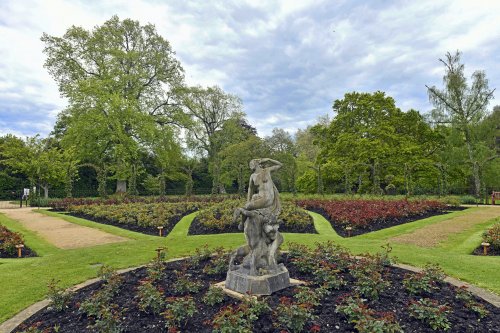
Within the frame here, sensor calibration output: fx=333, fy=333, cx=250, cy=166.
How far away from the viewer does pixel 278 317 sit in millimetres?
4555

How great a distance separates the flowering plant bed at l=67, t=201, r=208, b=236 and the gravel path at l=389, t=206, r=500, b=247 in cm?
939

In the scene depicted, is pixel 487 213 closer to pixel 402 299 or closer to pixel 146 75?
pixel 402 299

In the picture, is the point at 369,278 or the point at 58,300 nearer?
the point at 58,300

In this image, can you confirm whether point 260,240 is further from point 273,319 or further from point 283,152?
point 283,152

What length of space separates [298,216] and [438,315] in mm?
9994

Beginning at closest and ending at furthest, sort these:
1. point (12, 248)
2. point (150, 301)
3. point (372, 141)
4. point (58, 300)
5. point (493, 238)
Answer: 1. point (150, 301)
2. point (58, 300)
3. point (493, 238)
4. point (12, 248)
5. point (372, 141)

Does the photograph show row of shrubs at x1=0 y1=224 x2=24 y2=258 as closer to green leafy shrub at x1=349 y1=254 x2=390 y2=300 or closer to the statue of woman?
the statue of woman

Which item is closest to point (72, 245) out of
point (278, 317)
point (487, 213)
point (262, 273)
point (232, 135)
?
point (262, 273)

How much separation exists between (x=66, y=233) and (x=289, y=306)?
11.7 m

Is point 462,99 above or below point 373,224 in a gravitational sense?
above

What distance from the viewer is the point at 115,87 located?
3123cm

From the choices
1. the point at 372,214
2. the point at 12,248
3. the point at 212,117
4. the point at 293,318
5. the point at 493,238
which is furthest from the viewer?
the point at 212,117

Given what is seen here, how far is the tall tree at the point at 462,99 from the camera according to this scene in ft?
100

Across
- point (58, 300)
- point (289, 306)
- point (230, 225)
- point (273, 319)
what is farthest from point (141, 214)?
point (289, 306)
